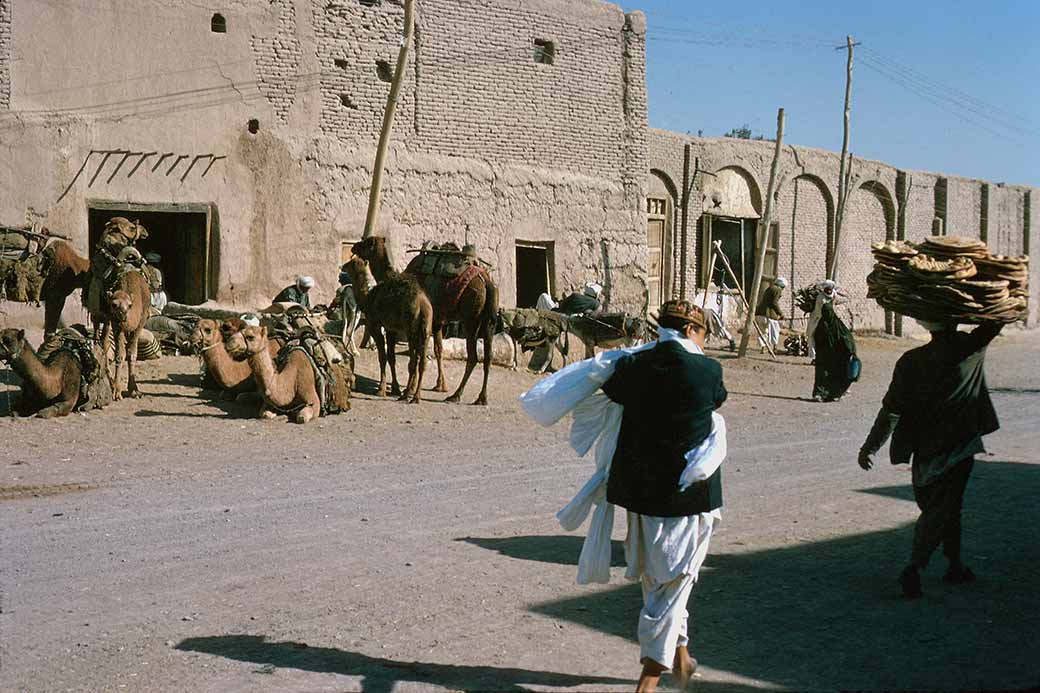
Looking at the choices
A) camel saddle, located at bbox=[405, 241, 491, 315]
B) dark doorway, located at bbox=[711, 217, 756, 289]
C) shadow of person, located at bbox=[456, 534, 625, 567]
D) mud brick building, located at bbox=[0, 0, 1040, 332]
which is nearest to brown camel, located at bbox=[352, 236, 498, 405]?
camel saddle, located at bbox=[405, 241, 491, 315]

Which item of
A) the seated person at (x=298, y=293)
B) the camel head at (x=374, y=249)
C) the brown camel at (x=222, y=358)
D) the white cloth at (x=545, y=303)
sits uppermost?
the camel head at (x=374, y=249)

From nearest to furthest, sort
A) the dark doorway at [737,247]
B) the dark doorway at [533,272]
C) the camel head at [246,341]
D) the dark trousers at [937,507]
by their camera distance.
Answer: the dark trousers at [937,507] → the camel head at [246,341] → the dark doorway at [533,272] → the dark doorway at [737,247]

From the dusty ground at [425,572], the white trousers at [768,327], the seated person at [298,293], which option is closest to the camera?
the dusty ground at [425,572]

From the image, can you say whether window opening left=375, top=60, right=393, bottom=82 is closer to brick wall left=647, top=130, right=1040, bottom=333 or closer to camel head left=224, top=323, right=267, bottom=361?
camel head left=224, top=323, right=267, bottom=361

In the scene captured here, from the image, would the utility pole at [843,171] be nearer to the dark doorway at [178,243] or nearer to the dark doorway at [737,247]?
the dark doorway at [737,247]

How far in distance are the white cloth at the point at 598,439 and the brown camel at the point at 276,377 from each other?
8.12 meters

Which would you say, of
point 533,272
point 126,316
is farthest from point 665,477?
point 533,272

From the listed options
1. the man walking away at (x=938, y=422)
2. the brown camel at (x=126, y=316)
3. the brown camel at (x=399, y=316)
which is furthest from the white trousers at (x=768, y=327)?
the man walking away at (x=938, y=422)

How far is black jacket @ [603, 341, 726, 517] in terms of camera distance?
494 centimetres

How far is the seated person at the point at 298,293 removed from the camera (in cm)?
1778

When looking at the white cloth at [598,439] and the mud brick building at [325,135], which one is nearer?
the white cloth at [598,439]

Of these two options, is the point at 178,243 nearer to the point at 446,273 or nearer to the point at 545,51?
the point at 446,273

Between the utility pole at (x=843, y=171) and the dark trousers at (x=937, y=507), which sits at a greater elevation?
the utility pole at (x=843, y=171)

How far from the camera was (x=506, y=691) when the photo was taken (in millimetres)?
5012
